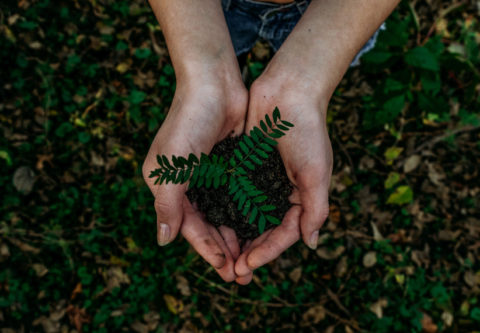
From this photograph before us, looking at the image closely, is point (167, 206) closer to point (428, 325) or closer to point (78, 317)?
point (78, 317)

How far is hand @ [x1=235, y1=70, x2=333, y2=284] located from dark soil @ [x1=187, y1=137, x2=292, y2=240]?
6 centimetres

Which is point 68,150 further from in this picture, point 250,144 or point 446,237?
point 446,237

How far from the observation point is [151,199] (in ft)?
12.7

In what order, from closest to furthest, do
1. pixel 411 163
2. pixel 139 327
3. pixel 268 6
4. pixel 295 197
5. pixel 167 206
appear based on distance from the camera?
pixel 167 206, pixel 295 197, pixel 268 6, pixel 139 327, pixel 411 163

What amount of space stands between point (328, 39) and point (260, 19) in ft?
2.79

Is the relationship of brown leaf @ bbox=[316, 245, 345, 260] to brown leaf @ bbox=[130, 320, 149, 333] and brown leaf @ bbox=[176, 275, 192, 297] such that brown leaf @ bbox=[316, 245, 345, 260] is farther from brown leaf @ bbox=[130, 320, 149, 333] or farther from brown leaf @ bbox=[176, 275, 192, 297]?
brown leaf @ bbox=[130, 320, 149, 333]

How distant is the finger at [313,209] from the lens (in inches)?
99.0

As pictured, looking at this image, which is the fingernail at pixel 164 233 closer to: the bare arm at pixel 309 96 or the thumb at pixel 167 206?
the thumb at pixel 167 206

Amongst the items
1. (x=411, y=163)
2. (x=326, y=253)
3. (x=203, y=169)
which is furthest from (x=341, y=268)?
(x=203, y=169)

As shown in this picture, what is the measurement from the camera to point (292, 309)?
12.4 ft

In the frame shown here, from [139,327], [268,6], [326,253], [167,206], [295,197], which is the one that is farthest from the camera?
[326,253]

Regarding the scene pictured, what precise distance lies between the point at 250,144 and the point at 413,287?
3008mm

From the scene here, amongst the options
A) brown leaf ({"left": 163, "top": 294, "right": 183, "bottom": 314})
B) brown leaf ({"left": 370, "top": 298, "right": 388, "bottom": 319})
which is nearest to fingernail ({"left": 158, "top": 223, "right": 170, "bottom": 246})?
brown leaf ({"left": 163, "top": 294, "right": 183, "bottom": 314})

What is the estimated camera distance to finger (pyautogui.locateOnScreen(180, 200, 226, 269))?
256cm
